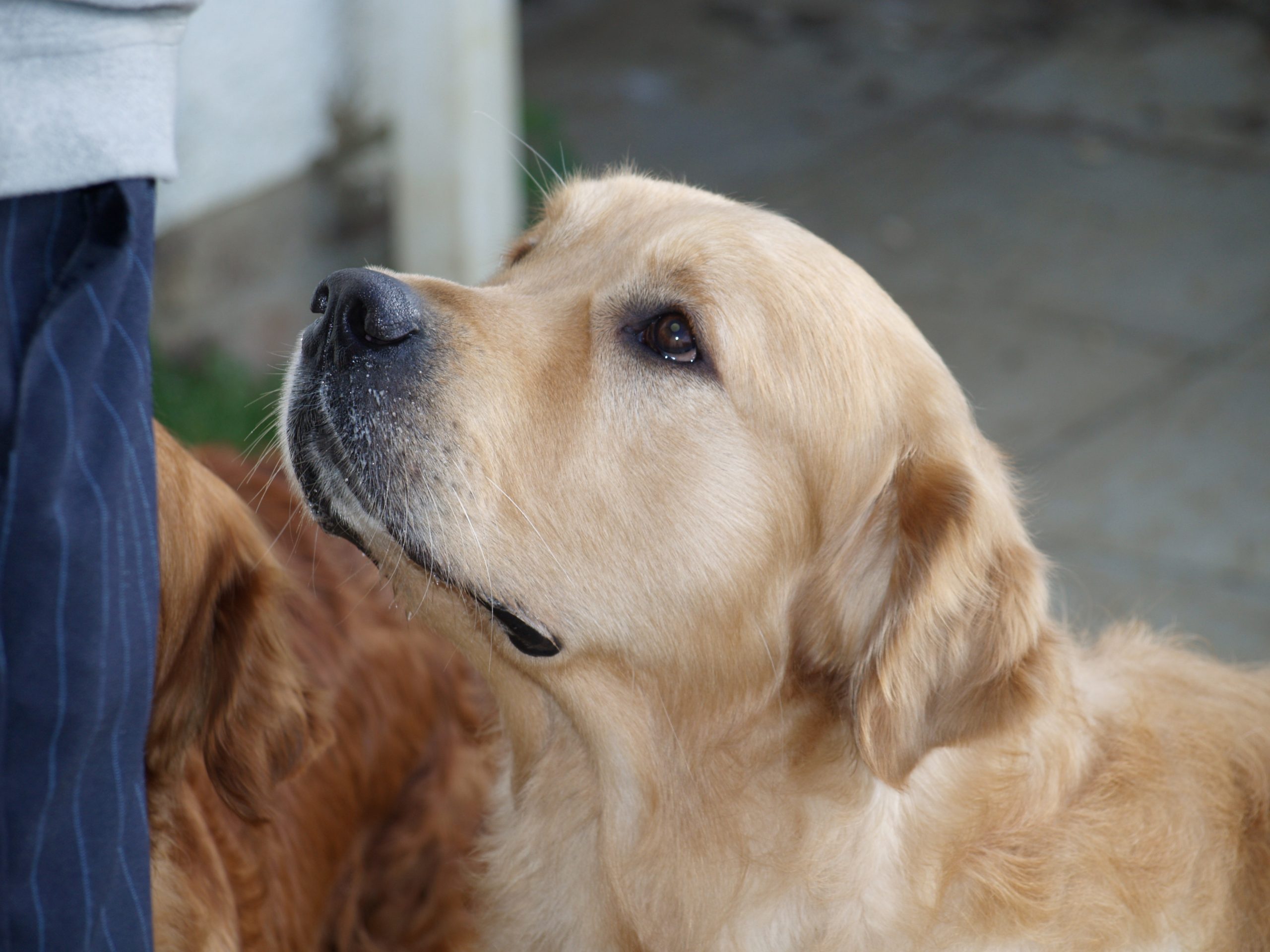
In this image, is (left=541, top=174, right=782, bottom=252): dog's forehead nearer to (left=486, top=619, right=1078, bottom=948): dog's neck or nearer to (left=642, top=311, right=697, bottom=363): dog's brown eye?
(left=642, top=311, right=697, bottom=363): dog's brown eye

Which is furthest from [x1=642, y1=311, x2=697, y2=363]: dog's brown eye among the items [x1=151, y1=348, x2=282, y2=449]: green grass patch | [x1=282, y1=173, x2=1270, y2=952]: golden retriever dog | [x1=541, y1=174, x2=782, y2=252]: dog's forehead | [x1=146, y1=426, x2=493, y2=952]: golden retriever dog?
[x1=151, y1=348, x2=282, y2=449]: green grass patch

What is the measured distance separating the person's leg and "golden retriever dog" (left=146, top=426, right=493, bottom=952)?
481mm

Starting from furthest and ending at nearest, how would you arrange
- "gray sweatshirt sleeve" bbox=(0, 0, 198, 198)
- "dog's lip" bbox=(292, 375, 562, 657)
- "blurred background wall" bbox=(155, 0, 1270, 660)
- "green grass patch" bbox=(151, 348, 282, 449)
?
"blurred background wall" bbox=(155, 0, 1270, 660) < "green grass patch" bbox=(151, 348, 282, 449) < "dog's lip" bbox=(292, 375, 562, 657) < "gray sweatshirt sleeve" bbox=(0, 0, 198, 198)

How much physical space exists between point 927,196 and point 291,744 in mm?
5589

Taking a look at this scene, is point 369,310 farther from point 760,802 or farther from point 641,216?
point 760,802

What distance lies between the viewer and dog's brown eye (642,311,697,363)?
2396mm

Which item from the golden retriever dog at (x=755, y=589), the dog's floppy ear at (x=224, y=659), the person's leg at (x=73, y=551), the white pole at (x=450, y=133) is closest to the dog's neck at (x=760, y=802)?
the golden retriever dog at (x=755, y=589)

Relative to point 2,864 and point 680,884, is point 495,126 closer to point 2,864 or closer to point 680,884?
point 680,884

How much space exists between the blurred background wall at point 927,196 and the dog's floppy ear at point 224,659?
203cm

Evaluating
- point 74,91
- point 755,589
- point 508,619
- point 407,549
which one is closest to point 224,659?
point 407,549

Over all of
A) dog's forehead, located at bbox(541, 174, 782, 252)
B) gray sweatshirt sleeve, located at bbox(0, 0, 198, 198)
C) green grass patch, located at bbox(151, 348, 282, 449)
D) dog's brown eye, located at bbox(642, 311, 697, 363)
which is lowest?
green grass patch, located at bbox(151, 348, 282, 449)

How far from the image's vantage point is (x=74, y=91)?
172cm

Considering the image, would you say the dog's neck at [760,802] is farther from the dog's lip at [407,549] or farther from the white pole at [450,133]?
the white pole at [450,133]

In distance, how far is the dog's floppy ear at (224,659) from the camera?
7.68ft
